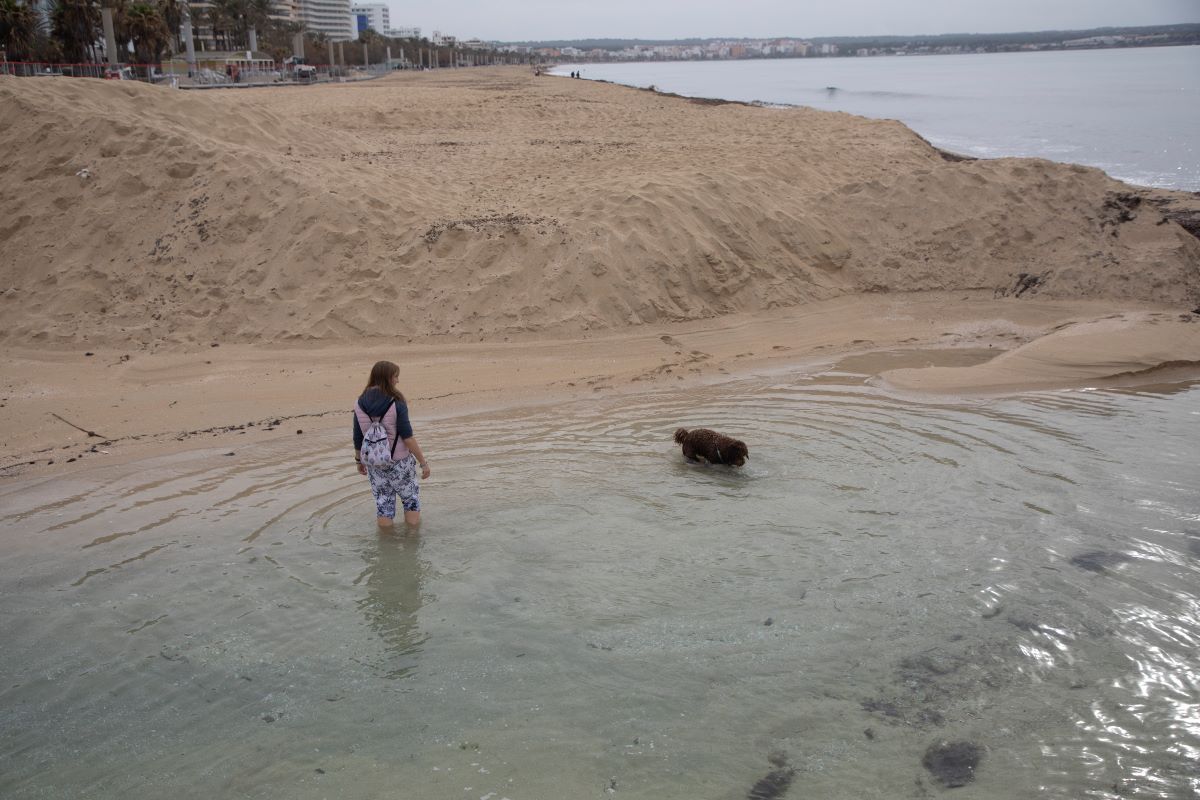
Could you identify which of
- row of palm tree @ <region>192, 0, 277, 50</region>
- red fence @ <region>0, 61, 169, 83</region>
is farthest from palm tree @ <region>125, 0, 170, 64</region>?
row of palm tree @ <region>192, 0, 277, 50</region>

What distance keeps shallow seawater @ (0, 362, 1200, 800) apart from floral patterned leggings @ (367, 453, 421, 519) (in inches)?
9.7

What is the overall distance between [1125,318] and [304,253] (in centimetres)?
1106

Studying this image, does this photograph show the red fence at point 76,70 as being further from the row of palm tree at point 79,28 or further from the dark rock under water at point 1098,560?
the dark rock under water at point 1098,560

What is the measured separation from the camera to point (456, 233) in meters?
12.9

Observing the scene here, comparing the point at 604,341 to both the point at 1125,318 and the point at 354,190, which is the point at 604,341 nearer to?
the point at 354,190

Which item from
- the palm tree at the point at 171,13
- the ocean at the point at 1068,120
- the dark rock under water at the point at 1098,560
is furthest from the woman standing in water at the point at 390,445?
the palm tree at the point at 171,13

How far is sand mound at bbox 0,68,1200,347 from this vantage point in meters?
12.0

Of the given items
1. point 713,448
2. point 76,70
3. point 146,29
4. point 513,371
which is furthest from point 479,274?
point 146,29

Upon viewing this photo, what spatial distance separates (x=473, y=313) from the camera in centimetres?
1195

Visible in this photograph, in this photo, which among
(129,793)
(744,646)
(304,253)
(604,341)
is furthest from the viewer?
(304,253)

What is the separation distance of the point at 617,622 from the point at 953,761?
2063 millimetres

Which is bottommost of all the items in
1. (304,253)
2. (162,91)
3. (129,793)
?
(129,793)

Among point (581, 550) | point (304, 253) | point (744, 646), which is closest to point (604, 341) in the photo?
point (304, 253)

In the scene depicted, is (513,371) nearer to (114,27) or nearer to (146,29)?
(146,29)
